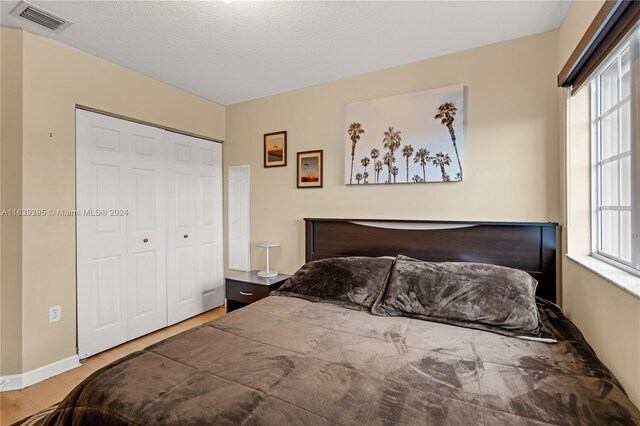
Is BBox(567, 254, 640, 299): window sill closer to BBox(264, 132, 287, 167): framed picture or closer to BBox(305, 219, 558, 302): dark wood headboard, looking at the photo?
BBox(305, 219, 558, 302): dark wood headboard

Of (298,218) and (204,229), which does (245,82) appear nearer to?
(298,218)

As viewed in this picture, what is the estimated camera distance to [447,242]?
2.42m

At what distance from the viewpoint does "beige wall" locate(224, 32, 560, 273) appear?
2201 millimetres

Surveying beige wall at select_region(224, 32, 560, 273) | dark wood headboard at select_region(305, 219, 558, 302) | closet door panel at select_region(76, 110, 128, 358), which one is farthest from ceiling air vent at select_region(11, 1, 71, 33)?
dark wood headboard at select_region(305, 219, 558, 302)

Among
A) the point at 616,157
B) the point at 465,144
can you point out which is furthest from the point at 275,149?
the point at 616,157

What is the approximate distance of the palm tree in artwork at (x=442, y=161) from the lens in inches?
96.4

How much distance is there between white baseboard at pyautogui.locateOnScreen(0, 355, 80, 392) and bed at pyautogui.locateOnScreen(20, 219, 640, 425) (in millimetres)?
1309

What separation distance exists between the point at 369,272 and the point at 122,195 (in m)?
2.26

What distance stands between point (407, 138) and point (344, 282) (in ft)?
4.32

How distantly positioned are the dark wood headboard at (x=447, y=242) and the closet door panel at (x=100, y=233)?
170 centimetres

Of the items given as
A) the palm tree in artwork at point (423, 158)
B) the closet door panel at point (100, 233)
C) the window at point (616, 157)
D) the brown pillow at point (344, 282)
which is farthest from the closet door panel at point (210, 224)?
the window at point (616, 157)

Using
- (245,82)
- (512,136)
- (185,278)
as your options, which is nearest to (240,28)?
(245,82)

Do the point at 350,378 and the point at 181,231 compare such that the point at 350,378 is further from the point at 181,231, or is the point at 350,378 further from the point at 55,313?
the point at 181,231

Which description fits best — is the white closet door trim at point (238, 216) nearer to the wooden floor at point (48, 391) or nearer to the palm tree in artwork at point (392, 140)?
the wooden floor at point (48, 391)
